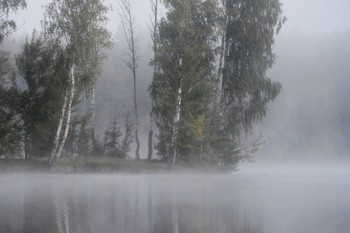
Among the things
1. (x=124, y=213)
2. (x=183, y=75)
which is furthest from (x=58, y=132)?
(x=124, y=213)

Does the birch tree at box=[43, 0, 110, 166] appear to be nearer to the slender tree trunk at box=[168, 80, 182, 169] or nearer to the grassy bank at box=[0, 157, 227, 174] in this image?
the grassy bank at box=[0, 157, 227, 174]

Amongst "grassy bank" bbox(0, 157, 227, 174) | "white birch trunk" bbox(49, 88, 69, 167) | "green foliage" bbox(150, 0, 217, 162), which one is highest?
"green foliage" bbox(150, 0, 217, 162)

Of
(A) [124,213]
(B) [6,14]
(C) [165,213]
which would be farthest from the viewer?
(B) [6,14]

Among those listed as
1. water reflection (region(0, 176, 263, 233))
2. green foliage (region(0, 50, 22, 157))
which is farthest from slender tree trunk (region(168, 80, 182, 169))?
water reflection (region(0, 176, 263, 233))

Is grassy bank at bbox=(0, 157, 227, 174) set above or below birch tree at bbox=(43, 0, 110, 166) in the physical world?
below

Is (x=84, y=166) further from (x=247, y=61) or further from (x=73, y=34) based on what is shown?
(x=247, y=61)

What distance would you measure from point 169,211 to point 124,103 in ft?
219

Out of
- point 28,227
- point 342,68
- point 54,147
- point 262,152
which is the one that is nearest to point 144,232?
point 28,227

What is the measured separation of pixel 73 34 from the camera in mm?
30953

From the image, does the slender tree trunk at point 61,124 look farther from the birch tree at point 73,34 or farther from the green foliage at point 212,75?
the green foliage at point 212,75

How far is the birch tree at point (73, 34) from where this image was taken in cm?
3084

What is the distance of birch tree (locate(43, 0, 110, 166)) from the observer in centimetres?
3084

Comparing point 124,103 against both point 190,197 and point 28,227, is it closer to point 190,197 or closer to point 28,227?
point 190,197

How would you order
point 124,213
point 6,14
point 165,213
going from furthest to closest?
point 6,14 → point 165,213 → point 124,213
